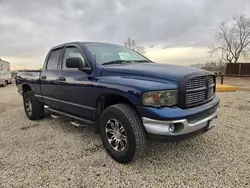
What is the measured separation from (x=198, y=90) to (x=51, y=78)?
3.02 metres

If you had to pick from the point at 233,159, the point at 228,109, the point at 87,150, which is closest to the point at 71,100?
the point at 87,150

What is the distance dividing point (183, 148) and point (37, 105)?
12.4 feet

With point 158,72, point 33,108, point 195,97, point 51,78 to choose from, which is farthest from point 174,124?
point 33,108

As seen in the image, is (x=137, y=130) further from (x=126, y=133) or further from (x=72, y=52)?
(x=72, y=52)

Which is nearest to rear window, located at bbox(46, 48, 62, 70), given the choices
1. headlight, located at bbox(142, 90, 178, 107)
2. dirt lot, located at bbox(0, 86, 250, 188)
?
dirt lot, located at bbox(0, 86, 250, 188)

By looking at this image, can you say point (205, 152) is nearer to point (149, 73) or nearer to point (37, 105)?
point (149, 73)

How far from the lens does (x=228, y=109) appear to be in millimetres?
6184

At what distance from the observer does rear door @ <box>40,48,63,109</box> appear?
4.41 meters

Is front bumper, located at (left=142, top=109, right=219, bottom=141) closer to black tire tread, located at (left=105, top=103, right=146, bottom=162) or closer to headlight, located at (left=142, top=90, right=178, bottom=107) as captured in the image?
black tire tread, located at (left=105, top=103, right=146, bottom=162)

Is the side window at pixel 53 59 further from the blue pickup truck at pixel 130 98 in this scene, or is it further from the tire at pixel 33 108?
the tire at pixel 33 108

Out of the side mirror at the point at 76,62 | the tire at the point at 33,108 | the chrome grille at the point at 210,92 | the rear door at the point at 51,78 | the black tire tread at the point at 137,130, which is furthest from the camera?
the tire at the point at 33,108

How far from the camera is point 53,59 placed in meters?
4.71

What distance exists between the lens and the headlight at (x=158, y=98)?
2.62 meters

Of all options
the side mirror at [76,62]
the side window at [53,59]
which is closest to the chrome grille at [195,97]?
the side mirror at [76,62]
